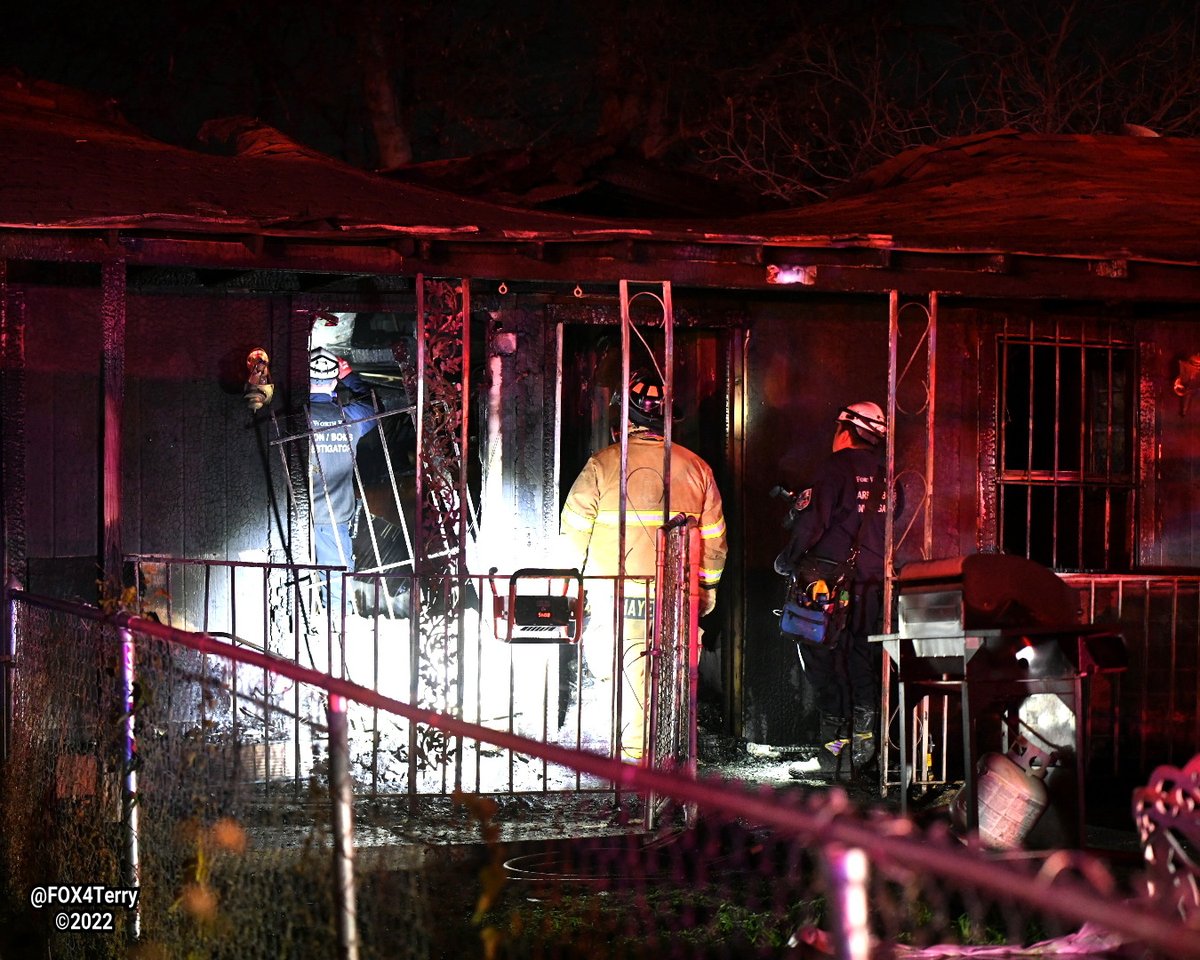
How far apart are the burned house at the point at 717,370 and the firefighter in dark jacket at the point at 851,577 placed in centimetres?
33

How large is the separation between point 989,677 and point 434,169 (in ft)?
26.0

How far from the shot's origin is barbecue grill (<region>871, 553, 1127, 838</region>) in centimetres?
604

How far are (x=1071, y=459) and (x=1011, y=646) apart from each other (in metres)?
4.44

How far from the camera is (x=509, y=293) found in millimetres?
9938

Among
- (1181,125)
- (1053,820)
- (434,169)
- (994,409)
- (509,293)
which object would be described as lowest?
(1053,820)

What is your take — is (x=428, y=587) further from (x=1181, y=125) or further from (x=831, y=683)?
(x=1181, y=125)

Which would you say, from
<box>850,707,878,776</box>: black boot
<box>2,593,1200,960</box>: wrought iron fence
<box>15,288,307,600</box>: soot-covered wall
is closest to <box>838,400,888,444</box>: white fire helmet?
<box>850,707,878,776</box>: black boot

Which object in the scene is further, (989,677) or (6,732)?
(6,732)

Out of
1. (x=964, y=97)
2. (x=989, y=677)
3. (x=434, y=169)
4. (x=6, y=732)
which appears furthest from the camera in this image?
(x=964, y=97)

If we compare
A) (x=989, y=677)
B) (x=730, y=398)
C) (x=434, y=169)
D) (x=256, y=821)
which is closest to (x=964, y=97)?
(x=434, y=169)

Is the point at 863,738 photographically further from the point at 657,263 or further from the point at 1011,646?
the point at 657,263

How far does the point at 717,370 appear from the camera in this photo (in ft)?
34.1

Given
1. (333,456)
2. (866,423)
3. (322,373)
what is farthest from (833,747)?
(322,373)

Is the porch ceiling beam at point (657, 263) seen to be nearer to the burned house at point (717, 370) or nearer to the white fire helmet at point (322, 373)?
the burned house at point (717, 370)
